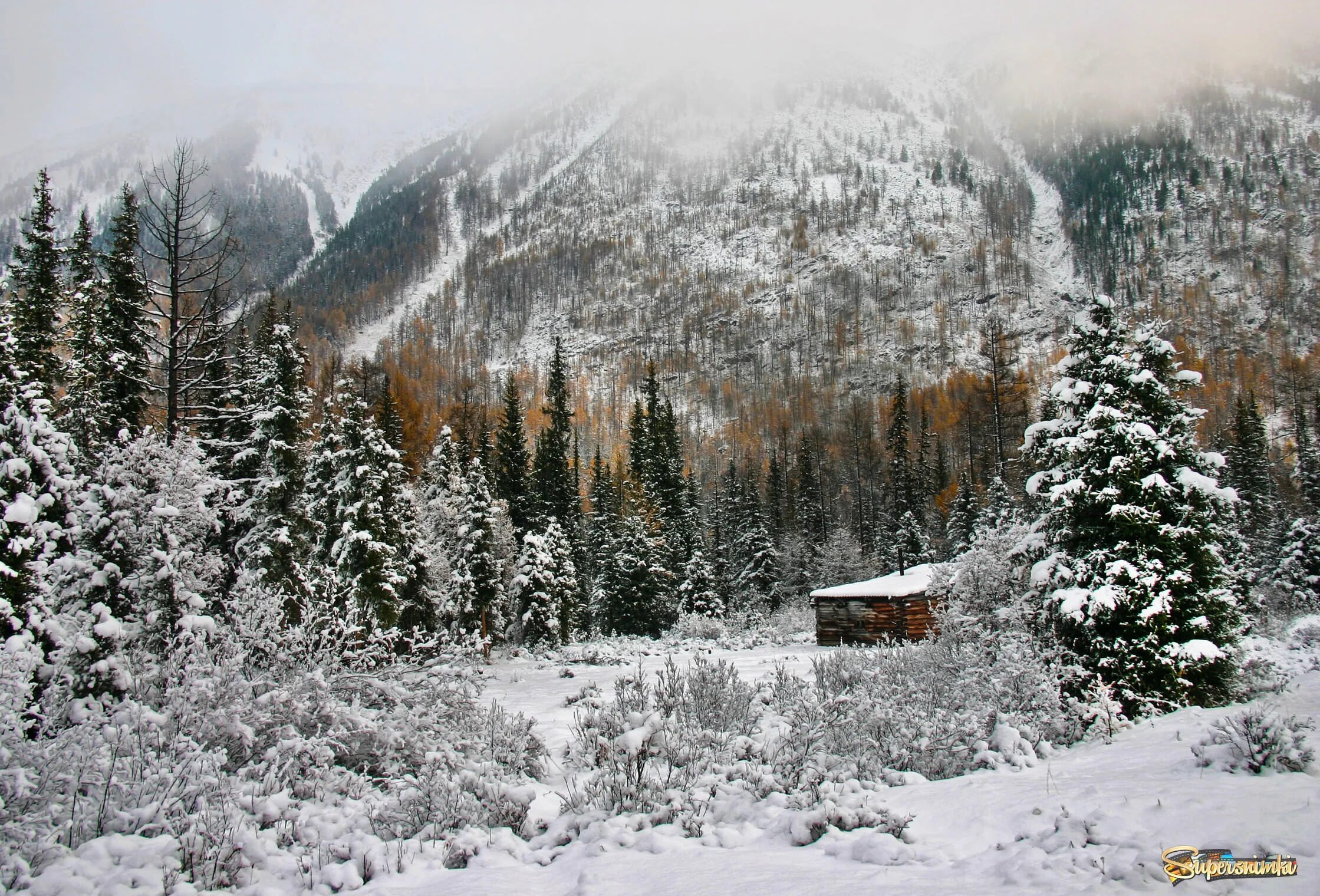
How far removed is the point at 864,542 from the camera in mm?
63250

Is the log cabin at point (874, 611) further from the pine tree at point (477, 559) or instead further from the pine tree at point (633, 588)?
the pine tree at point (477, 559)

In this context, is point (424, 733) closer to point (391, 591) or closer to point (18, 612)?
point (18, 612)

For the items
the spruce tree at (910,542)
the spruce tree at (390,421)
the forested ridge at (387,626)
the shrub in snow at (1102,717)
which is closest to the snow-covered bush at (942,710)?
the forested ridge at (387,626)

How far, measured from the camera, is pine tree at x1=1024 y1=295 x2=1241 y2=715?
33.1ft

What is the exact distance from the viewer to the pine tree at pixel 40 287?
21.4m

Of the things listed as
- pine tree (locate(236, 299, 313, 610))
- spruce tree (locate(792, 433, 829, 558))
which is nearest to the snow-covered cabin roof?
pine tree (locate(236, 299, 313, 610))

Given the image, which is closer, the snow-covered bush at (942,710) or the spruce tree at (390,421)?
the snow-covered bush at (942,710)

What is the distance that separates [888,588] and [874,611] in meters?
1.10

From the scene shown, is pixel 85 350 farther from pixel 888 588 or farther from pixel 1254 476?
pixel 1254 476

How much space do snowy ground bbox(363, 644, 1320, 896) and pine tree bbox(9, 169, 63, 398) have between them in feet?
79.3

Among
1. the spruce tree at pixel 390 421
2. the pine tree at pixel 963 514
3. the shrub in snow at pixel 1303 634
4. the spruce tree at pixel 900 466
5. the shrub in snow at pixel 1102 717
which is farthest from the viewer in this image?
the spruce tree at pixel 900 466

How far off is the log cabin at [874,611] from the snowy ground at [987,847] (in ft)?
66.6

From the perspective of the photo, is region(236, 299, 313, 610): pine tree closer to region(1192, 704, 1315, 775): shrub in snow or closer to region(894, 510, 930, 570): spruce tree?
region(1192, 704, 1315, 775): shrub in snow

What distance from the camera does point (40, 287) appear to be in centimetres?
2248
